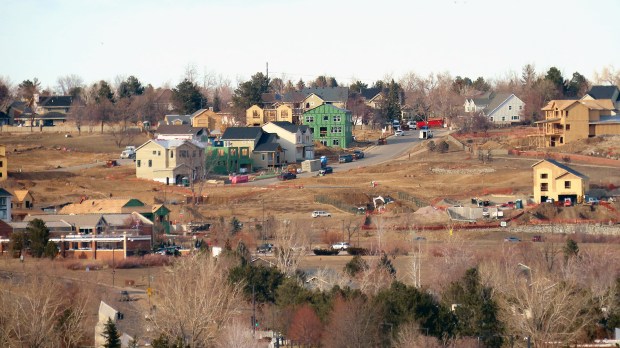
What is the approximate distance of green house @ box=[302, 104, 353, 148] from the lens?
6938 centimetres

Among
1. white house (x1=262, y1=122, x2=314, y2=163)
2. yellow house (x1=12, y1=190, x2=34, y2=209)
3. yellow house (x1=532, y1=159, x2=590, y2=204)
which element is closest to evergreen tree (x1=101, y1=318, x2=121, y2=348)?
yellow house (x1=12, y1=190, x2=34, y2=209)

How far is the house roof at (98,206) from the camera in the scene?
47.7 meters

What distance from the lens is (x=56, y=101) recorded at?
85688 millimetres

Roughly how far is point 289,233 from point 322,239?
1827mm

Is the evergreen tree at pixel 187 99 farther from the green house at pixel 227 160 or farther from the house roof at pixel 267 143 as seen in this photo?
the green house at pixel 227 160

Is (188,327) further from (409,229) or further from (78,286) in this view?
(409,229)

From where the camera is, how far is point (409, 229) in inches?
1773

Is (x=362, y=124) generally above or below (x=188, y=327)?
above

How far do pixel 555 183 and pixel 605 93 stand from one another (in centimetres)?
2241

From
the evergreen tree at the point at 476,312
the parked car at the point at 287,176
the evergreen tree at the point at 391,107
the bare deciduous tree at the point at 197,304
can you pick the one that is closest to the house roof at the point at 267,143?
the parked car at the point at 287,176

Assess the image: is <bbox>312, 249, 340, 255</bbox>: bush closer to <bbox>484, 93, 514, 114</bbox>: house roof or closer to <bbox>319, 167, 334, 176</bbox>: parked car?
<bbox>319, 167, 334, 176</bbox>: parked car

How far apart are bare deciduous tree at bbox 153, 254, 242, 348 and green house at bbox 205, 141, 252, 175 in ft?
88.0

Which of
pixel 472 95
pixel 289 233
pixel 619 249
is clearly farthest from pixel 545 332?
pixel 472 95

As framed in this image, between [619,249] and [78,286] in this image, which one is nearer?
[78,286]
